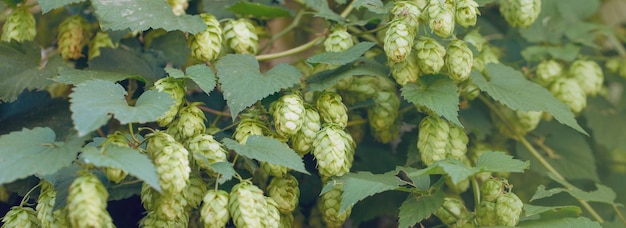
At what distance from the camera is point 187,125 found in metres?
1.43

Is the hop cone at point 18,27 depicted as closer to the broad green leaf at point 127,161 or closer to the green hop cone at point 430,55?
the broad green leaf at point 127,161

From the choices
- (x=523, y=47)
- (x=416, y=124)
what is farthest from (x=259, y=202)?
(x=523, y=47)

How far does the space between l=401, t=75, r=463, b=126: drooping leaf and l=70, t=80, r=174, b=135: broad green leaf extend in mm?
489

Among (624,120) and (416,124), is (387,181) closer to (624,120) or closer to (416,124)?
(416,124)

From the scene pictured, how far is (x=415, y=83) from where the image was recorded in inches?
62.0

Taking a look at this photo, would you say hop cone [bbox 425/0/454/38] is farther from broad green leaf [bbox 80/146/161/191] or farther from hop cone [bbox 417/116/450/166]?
broad green leaf [bbox 80/146/161/191]

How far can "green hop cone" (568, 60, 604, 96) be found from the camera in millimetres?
1995

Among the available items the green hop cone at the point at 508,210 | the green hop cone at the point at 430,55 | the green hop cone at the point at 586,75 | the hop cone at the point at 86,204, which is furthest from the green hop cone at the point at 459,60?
the hop cone at the point at 86,204

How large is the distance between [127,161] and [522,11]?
43.4 inches

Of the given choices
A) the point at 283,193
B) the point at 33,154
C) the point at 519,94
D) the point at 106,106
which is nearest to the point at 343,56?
the point at 283,193

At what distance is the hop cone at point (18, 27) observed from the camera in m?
1.72

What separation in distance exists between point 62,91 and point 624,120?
63.1 inches

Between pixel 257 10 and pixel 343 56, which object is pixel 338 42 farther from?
pixel 257 10

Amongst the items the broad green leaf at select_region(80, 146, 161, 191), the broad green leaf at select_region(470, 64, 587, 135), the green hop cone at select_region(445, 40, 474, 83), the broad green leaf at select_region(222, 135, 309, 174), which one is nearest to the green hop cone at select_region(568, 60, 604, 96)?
the broad green leaf at select_region(470, 64, 587, 135)
